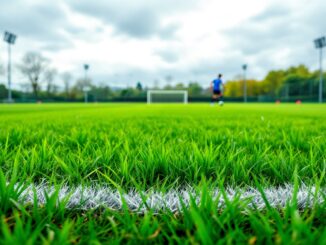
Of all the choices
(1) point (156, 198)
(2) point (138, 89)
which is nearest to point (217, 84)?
(1) point (156, 198)

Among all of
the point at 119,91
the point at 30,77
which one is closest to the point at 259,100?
the point at 119,91

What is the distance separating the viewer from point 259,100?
58.2 m

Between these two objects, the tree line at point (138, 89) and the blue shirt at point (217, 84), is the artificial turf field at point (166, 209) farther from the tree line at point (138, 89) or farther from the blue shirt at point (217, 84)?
the tree line at point (138, 89)

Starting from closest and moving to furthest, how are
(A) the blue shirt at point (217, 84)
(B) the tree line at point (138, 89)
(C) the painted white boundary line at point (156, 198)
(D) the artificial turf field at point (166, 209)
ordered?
(D) the artificial turf field at point (166, 209)
(C) the painted white boundary line at point (156, 198)
(A) the blue shirt at point (217, 84)
(B) the tree line at point (138, 89)

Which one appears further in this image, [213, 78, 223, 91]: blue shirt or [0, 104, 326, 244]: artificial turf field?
[213, 78, 223, 91]: blue shirt

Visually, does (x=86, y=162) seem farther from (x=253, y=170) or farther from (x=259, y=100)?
(x=259, y=100)

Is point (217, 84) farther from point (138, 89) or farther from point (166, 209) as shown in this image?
point (138, 89)

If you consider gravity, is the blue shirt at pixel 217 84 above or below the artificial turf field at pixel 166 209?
above

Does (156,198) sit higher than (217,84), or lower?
lower

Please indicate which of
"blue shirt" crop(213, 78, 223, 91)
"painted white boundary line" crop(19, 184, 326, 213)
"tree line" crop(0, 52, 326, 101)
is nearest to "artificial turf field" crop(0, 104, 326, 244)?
"painted white boundary line" crop(19, 184, 326, 213)

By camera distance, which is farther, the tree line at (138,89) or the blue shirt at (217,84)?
the tree line at (138,89)

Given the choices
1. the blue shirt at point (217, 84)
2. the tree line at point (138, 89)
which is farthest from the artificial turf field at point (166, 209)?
the tree line at point (138, 89)

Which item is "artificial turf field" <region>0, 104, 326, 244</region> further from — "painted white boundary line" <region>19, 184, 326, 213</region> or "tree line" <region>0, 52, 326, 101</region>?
"tree line" <region>0, 52, 326, 101</region>

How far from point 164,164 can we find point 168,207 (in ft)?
1.22
